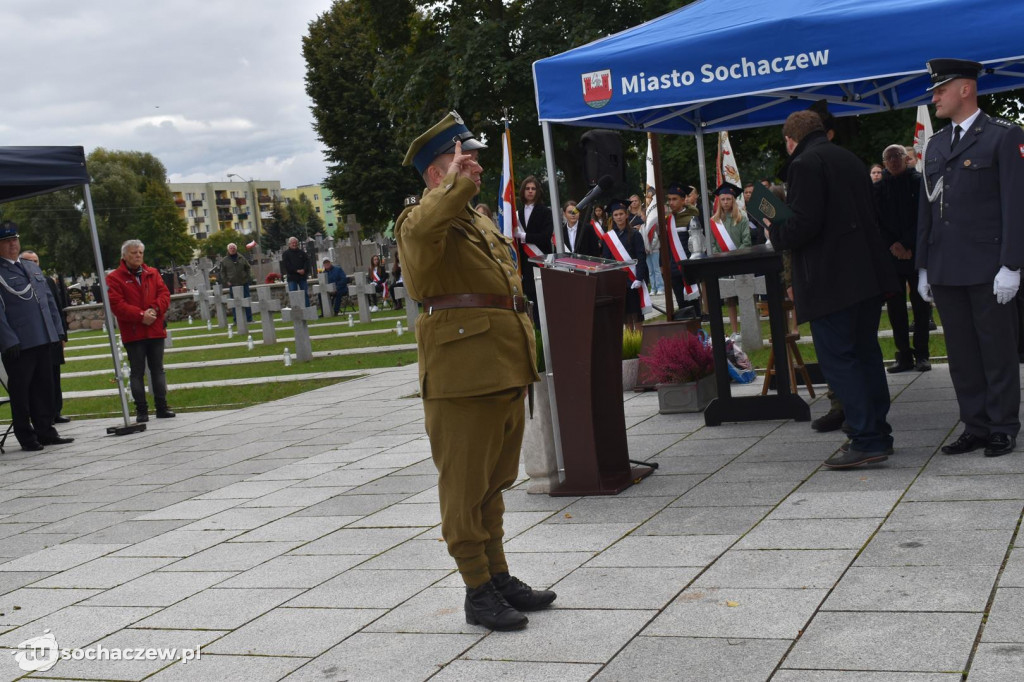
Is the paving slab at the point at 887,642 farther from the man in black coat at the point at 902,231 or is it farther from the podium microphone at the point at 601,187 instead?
the man in black coat at the point at 902,231

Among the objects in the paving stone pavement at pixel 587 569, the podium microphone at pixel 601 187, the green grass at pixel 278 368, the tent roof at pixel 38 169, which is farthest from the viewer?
the green grass at pixel 278 368

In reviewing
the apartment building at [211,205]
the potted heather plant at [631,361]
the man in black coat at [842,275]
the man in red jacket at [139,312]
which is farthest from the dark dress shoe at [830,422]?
the apartment building at [211,205]

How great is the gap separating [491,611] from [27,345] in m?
8.51

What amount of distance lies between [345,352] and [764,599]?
15.5 metres

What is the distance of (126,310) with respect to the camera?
12.5 metres

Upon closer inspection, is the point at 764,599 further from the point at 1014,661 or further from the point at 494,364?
the point at 494,364

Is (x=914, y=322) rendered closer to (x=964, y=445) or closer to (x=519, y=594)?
(x=964, y=445)

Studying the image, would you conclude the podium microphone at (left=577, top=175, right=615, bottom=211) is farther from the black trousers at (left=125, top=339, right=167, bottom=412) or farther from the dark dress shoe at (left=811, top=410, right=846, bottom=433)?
the black trousers at (left=125, top=339, right=167, bottom=412)

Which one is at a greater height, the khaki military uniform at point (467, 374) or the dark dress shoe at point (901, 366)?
the khaki military uniform at point (467, 374)

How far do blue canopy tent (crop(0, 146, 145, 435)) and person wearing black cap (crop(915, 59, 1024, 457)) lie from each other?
7809 millimetres

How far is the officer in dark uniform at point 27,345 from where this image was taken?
11422 mm

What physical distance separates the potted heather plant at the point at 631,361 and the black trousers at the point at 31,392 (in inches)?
231

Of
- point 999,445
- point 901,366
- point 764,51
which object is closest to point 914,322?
point 901,366

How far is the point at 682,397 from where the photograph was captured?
9375 millimetres
